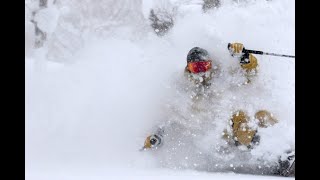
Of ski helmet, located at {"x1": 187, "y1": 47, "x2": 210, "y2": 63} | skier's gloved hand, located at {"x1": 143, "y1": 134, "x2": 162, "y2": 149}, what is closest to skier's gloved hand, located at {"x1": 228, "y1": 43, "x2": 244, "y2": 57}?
ski helmet, located at {"x1": 187, "y1": 47, "x2": 210, "y2": 63}

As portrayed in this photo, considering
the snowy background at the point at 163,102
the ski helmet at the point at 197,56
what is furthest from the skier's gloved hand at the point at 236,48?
the snowy background at the point at 163,102

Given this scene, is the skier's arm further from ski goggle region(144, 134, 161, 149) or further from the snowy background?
ski goggle region(144, 134, 161, 149)

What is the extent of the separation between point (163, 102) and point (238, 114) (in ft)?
3.88

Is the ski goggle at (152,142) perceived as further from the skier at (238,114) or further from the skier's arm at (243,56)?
the skier's arm at (243,56)

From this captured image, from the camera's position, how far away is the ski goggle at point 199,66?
4.13 meters

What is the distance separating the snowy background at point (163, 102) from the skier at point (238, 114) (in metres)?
0.10

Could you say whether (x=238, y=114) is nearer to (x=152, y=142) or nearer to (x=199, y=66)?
(x=199, y=66)

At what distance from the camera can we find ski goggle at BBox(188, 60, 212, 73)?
4129 mm

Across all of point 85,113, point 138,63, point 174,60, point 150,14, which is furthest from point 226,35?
point 150,14

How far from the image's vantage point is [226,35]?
207 inches

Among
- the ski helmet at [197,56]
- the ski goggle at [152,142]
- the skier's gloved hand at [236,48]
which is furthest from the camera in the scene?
the ski goggle at [152,142]

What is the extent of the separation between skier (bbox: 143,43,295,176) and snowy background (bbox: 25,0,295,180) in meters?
0.10
